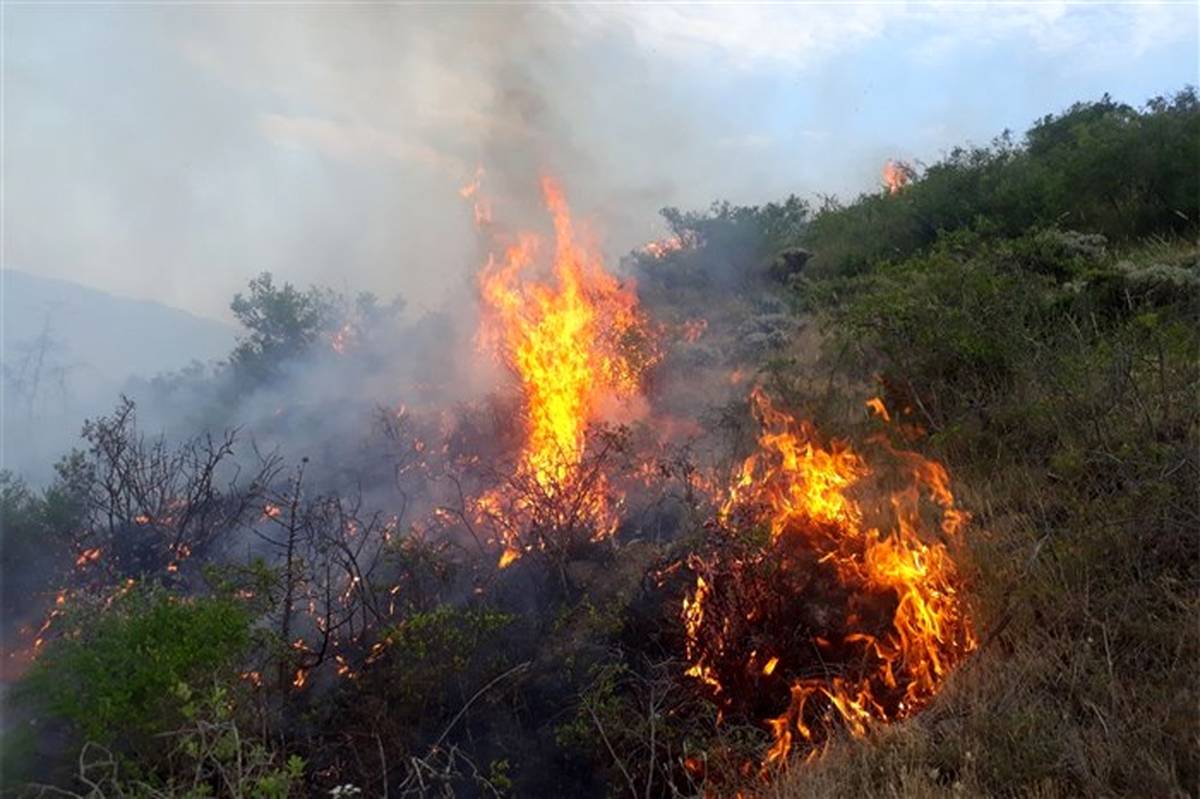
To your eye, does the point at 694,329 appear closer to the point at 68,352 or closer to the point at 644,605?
the point at 644,605

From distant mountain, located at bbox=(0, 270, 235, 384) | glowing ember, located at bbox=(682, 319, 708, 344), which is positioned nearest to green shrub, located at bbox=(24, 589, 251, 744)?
glowing ember, located at bbox=(682, 319, 708, 344)

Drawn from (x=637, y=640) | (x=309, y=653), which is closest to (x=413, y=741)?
(x=309, y=653)

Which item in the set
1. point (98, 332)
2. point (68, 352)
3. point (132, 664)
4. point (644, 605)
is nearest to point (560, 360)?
point (644, 605)

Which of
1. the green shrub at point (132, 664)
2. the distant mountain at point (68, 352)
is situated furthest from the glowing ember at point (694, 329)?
the distant mountain at point (68, 352)

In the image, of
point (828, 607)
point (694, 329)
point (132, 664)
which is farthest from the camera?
point (694, 329)

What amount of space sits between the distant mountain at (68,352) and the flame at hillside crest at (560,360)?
796 cm

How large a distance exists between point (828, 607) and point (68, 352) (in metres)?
25.1

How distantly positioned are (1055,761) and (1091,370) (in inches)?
141

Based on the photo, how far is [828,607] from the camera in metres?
5.32

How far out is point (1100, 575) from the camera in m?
4.32

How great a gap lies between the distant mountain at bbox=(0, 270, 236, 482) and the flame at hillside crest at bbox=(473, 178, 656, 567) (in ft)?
26.1

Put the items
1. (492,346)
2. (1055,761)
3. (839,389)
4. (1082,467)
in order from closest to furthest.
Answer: (1055,761), (1082,467), (839,389), (492,346)

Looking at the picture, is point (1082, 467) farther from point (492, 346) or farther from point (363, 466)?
point (492, 346)

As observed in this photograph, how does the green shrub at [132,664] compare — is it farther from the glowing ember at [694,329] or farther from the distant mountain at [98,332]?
the distant mountain at [98,332]
